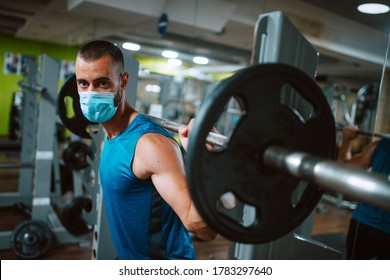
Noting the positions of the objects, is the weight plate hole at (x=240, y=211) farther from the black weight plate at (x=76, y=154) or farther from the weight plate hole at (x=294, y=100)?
the black weight plate at (x=76, y=154)

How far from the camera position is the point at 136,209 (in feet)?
3.49

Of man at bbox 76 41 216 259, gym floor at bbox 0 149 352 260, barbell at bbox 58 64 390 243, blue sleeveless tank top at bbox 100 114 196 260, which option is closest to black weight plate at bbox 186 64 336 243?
barbell at bbox 58 64 390 243

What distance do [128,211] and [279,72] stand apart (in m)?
0.76

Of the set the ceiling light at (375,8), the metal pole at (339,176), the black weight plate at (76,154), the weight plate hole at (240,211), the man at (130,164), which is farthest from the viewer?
the black weight plate at (76,154)

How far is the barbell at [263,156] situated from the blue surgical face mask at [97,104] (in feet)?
2.11

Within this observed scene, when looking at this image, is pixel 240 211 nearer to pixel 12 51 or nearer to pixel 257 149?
pixel 257 149

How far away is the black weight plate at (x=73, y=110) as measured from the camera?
152 centimetres

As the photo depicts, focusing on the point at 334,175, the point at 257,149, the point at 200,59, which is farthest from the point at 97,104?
the point at 200,59

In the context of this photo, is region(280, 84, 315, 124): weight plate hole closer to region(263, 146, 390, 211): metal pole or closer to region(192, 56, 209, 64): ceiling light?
region(263, 146, 390, 211): metal pole

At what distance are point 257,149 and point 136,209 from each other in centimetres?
68

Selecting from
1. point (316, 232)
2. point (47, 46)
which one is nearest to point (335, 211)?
point (316, 232)

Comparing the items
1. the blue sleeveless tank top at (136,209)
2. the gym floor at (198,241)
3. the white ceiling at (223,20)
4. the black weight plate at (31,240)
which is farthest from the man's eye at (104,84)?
the black weight plate at (31,240)

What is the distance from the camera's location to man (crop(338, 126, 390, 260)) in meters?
1.26

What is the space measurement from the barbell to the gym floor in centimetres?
172
